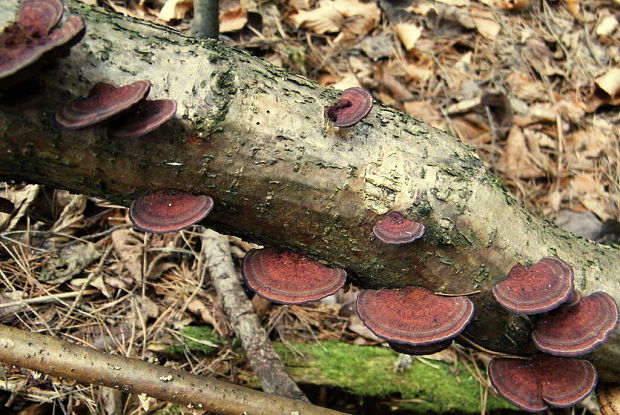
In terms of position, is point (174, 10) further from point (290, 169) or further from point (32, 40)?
point (32, 40)

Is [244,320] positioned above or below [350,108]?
below

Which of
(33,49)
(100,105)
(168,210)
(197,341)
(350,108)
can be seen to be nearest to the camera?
(33,49)

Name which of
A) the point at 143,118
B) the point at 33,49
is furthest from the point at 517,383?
the point at 33,49

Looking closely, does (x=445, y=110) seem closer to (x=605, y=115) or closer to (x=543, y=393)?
(x=605, y=115)

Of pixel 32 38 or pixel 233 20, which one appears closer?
pixel 32 38

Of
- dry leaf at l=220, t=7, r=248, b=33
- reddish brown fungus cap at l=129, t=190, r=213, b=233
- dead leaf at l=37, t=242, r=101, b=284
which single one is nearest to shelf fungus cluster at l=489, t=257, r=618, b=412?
reddish brown fungus cap at l=129, t=190, r=213, b=233

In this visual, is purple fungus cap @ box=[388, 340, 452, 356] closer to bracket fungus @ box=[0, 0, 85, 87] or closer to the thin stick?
the thin stick

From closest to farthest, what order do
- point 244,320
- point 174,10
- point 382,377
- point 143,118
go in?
1. point 143,118
2. point 244,320
3. point 382,377
4. point 174,10
